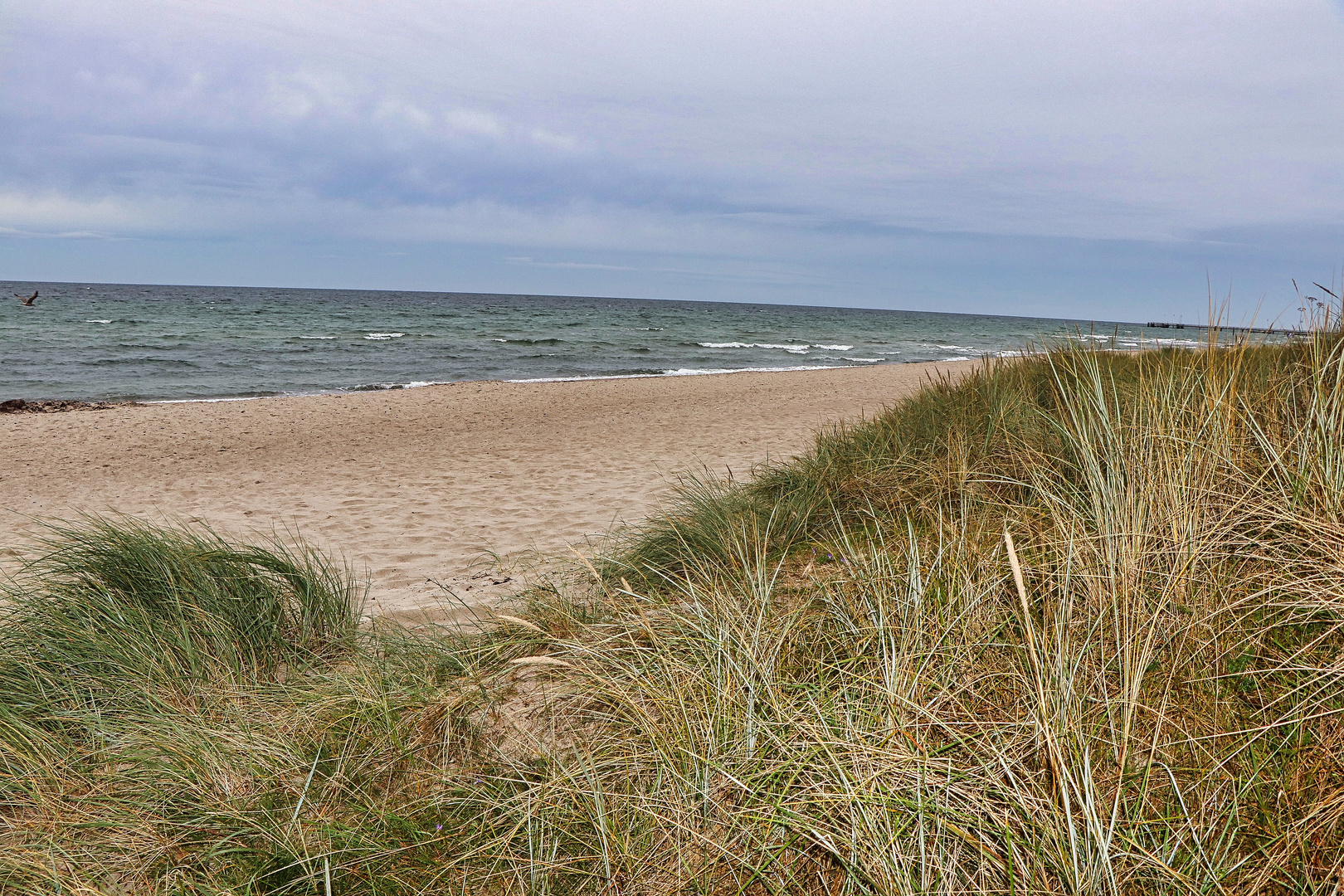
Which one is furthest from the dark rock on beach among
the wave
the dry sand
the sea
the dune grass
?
the wave

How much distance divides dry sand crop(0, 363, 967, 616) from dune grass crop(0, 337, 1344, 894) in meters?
1.86

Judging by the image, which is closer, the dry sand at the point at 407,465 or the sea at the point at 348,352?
the dry sand at the point at 407,465

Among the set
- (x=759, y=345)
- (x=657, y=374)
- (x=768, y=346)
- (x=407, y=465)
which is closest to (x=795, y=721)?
(x=407, y=465)

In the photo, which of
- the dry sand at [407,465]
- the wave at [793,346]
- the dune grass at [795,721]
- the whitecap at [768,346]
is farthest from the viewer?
the wave at [793,346]

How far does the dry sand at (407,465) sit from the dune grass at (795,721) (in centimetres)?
186

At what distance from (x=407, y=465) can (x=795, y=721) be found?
809cm

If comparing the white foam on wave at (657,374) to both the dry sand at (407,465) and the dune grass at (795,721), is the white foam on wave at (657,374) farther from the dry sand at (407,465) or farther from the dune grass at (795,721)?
the dune grass at (795,721)

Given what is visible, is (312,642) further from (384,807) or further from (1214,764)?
(1214,764)

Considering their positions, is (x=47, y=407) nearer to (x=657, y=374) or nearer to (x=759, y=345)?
(x=657, y=374)

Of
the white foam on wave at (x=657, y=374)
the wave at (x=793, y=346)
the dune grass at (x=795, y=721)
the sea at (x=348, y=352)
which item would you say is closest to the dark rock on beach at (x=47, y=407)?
the sea at (x=348, y=352)

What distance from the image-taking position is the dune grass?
165 cm

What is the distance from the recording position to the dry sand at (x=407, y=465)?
6.25m

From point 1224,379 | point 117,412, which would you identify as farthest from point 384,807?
point 117,412

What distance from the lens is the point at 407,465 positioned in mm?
9242
